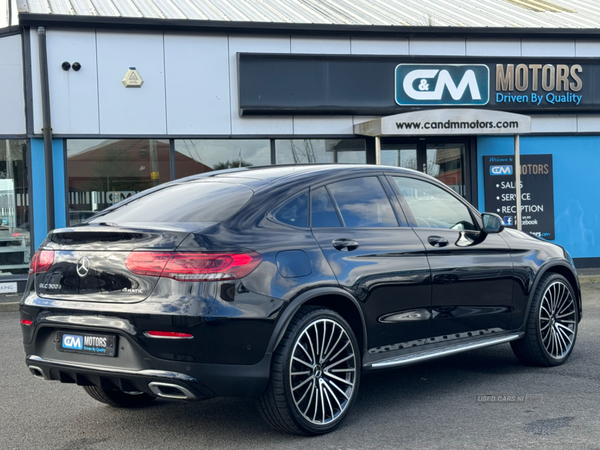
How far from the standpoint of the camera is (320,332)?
4336 mm

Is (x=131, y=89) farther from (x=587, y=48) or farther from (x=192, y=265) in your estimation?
(x=192, y=265)

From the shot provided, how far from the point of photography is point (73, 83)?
497 inches

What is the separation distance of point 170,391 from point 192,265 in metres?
0.69

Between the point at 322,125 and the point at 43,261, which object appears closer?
the point at 43,261

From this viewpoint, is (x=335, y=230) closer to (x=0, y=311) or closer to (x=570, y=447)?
(x=570, y=447)

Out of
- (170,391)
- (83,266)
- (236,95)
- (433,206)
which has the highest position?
(236,95)

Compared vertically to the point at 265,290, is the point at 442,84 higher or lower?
higher

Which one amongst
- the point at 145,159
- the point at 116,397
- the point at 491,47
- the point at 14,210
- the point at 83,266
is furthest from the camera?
the point at 491,47

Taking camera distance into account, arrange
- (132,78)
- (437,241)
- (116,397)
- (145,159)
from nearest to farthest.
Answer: (116,397) < (437,241) < (132,78) < (145,159)

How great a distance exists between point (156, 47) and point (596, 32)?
858cm

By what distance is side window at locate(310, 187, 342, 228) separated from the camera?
4.64m

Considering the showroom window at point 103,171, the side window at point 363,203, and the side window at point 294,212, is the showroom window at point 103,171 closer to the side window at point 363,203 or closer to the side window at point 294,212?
the side window at point 363,203

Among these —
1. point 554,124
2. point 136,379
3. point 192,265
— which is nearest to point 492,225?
point 192,265

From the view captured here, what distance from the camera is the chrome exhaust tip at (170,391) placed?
154 inches
